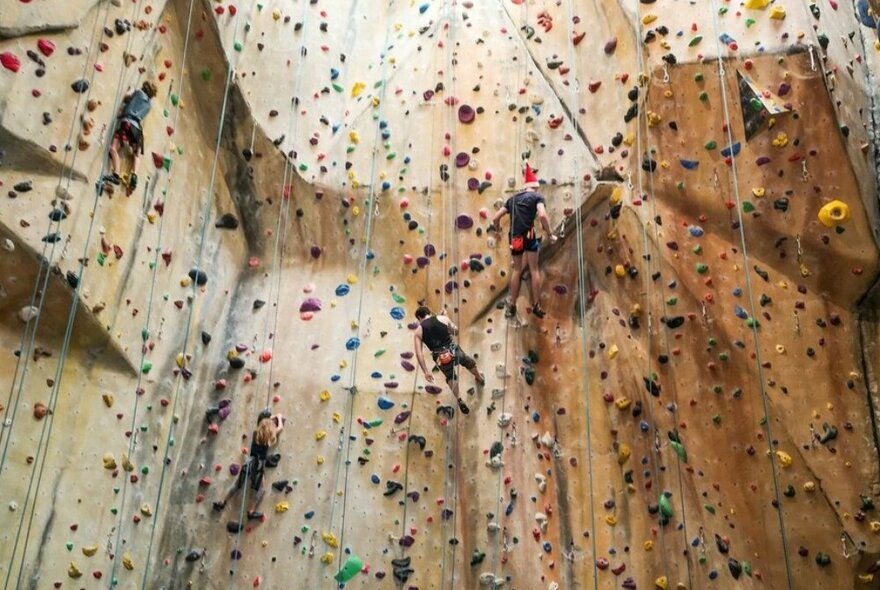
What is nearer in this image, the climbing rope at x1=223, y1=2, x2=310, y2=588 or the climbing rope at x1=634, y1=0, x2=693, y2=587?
the climbing rope at x1=634, y1=0, x2=693, y2=587

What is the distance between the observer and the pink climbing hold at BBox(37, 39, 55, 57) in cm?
390

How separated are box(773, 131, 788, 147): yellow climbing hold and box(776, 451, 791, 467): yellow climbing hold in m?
1.65

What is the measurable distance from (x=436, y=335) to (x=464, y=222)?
87 cm

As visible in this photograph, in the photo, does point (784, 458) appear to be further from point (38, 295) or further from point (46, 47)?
point (46, 47)

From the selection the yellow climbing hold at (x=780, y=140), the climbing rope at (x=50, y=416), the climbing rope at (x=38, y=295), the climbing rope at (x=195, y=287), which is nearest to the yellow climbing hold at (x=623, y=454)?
the yellow climbing hold at (x=780, y=140)

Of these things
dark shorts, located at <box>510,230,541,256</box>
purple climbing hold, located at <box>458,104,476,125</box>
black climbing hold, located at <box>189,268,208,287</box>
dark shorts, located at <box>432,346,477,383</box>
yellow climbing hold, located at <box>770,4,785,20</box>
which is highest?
yellow climbing hold, located at <box>770,4,785,20</box>

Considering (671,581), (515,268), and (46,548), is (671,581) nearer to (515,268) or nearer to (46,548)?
(515,268)

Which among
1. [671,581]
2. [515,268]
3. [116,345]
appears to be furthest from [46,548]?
[671,581]

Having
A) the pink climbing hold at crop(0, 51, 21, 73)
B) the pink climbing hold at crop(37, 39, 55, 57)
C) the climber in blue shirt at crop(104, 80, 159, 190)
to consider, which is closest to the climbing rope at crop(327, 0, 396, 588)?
the climber in blue shirt at crop(104, 80, 159, 190)

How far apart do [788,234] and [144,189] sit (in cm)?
355

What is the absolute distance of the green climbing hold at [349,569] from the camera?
4.19 m

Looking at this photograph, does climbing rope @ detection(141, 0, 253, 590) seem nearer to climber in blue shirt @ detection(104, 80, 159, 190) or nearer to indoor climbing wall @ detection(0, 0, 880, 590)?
indoor climbing wall @ detection(0, 0, 880, 590)

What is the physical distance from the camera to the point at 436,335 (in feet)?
14.4

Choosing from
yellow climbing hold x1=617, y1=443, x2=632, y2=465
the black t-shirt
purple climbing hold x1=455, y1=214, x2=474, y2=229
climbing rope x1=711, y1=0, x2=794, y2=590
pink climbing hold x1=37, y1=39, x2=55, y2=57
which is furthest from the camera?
purple climbing hold x1=455, y1=214, x2=474, y2=229
